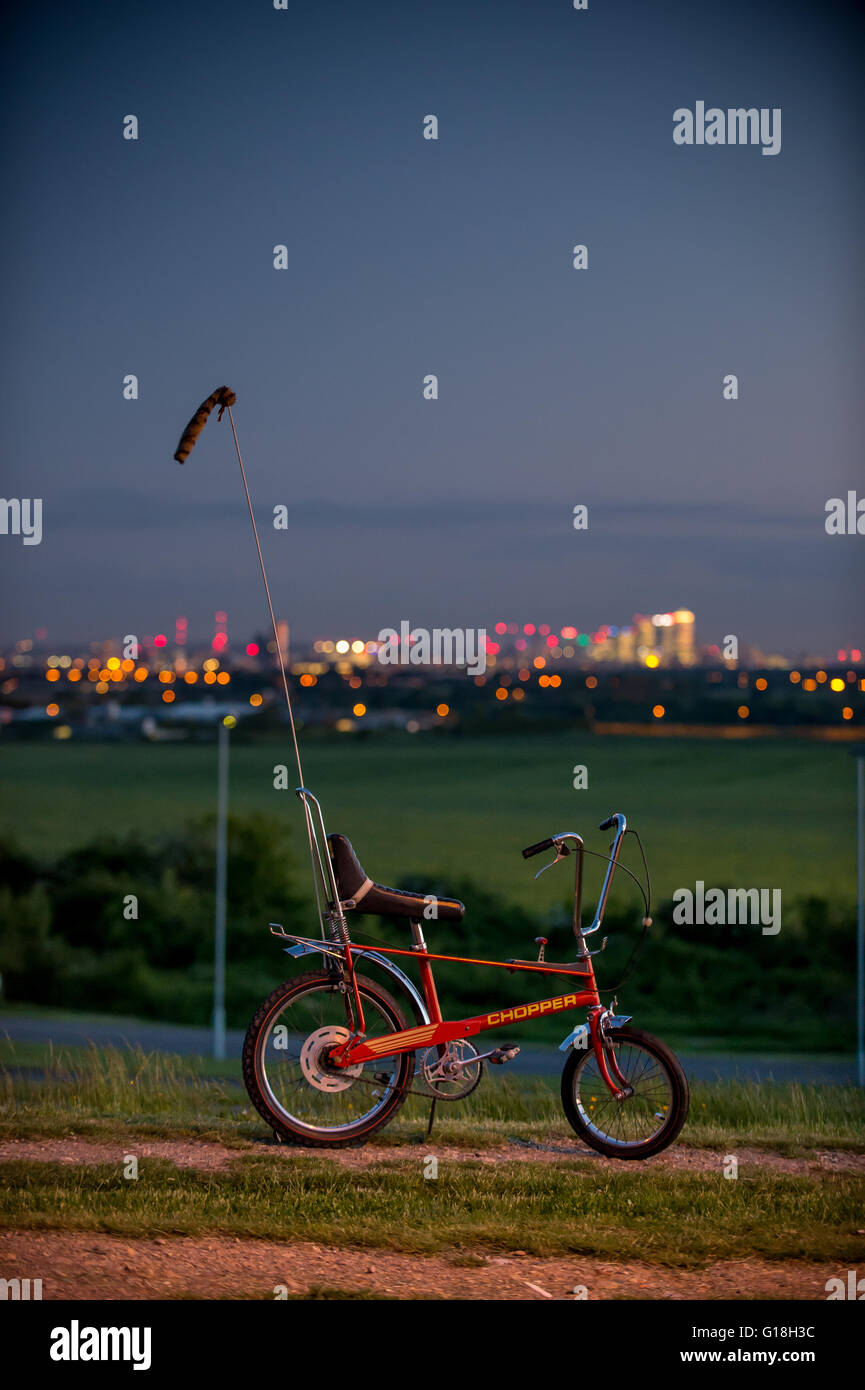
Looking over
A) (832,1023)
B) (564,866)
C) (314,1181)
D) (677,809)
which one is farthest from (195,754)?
(314,1181)

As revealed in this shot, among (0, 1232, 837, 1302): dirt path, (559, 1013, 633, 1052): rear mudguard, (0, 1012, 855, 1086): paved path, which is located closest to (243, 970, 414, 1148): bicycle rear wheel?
(559, 1013, 633, 1052): rear mudguard

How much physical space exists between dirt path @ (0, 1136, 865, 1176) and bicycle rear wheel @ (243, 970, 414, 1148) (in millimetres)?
111

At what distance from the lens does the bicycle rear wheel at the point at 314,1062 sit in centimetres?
583

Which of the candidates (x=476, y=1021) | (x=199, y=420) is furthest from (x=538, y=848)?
(x=199, y=420)

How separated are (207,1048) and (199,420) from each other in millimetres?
37060

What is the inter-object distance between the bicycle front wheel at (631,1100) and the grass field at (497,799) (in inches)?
2422

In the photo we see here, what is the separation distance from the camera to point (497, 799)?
387 feet

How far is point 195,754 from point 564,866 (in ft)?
187

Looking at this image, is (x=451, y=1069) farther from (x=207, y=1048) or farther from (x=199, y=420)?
(x=207, y=1048)

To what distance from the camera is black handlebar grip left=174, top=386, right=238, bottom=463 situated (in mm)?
6227

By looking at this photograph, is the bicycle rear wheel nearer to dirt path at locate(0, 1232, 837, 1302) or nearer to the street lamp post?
dirt path at locate(0, 1232, 837, 1302)

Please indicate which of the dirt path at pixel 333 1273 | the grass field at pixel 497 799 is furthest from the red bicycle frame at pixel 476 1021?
the grass field at pixel 497 799

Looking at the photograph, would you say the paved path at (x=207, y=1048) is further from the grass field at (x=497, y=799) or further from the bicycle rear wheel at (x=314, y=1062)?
the bicycle rear wheel at (x=314, y=1062)
